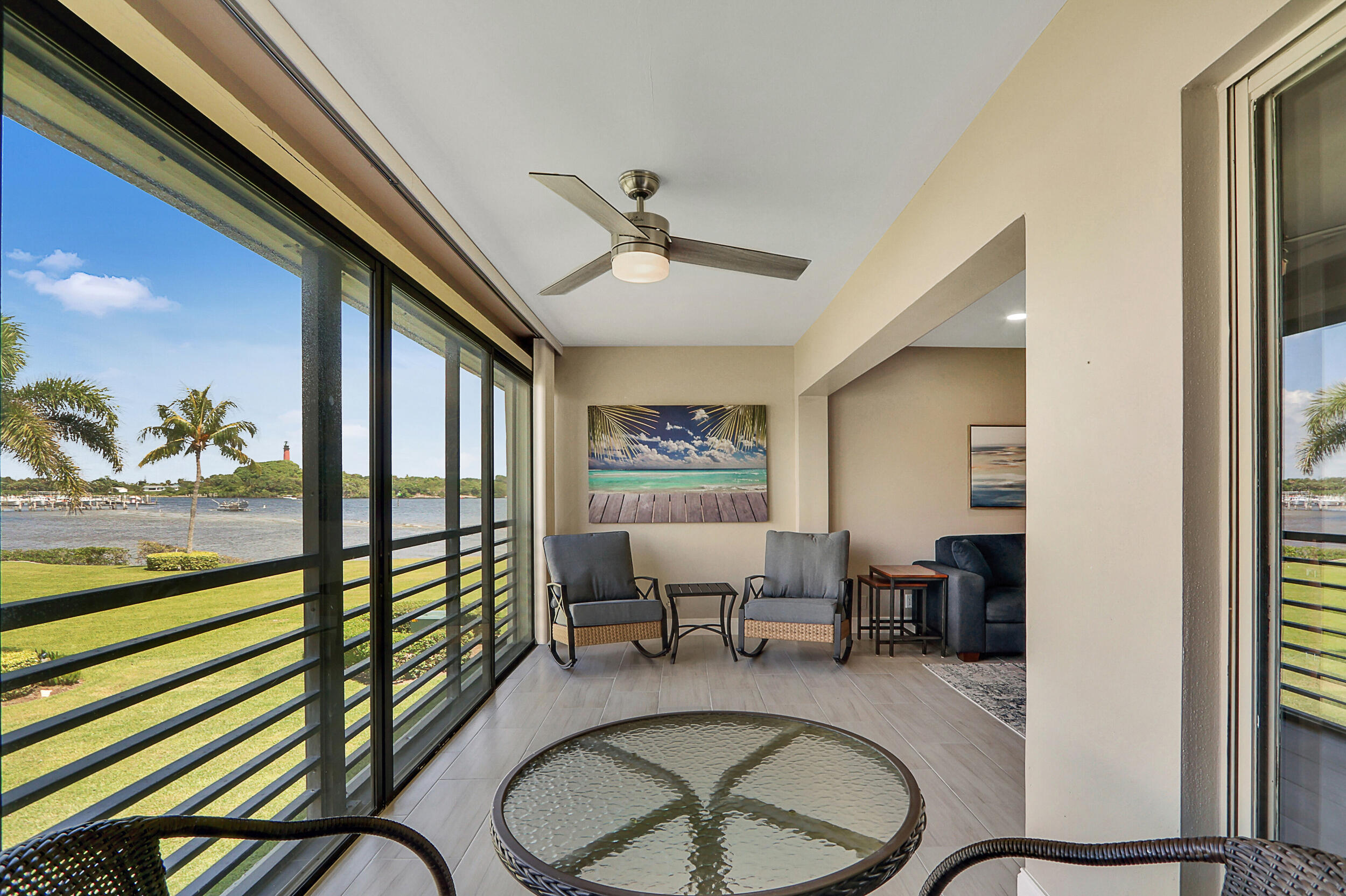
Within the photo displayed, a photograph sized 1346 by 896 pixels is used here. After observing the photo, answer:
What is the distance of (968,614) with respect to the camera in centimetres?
465

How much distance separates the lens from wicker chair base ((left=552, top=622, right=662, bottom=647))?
447 cm

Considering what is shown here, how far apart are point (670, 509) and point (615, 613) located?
1.56 m

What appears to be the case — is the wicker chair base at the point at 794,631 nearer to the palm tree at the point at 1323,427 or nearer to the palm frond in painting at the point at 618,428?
the palm frond in painting at the point at 618,428

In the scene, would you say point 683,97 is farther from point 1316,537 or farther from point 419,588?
point 419,588

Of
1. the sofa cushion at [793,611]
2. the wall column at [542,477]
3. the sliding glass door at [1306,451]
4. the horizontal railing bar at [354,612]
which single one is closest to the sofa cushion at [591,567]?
the wall column at [542,477]

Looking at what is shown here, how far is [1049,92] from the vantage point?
177 centimetres

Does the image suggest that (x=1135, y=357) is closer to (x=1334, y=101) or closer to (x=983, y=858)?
(x=1334, y=101)

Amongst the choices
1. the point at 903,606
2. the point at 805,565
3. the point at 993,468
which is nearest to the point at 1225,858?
the point at 805,565

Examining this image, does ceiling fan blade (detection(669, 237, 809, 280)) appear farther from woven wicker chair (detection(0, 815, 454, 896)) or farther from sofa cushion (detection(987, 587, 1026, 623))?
sofa cushion (detection(987, 587, 1026, 623))

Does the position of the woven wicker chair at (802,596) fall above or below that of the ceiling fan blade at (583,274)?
below

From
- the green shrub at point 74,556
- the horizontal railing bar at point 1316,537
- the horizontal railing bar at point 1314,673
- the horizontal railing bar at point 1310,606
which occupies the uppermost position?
the horizontal railing bar at point 1316,537

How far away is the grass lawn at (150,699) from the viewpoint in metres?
1.21

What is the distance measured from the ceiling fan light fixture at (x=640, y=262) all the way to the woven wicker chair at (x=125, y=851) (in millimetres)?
1865

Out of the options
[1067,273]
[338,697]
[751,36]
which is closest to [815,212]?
[751,36]
